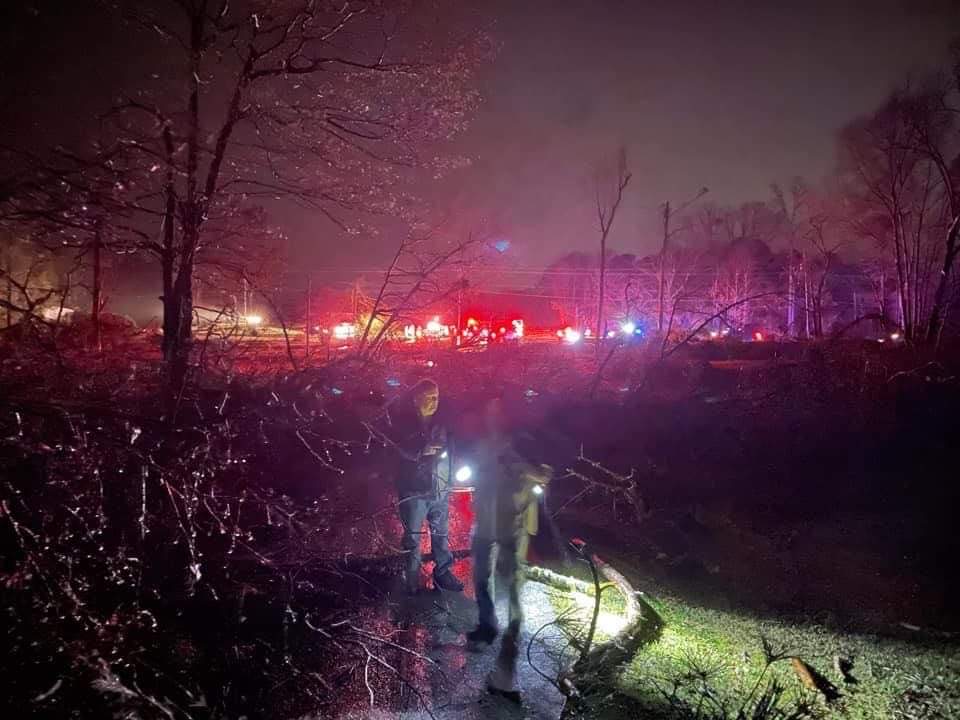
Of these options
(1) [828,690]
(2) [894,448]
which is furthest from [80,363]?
(2) [894,448]

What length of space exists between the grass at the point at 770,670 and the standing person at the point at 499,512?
999mm

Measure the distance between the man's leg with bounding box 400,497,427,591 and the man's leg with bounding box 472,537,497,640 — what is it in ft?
3.24

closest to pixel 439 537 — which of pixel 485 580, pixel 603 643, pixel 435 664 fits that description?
pixel 485 580

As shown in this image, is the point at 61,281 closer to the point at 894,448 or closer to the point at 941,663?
the point at 941,663

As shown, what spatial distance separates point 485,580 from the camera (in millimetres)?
4582

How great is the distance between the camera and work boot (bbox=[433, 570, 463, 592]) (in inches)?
217

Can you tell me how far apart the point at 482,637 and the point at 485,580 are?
0.44 meters

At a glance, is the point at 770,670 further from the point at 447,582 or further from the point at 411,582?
the point at 411,582

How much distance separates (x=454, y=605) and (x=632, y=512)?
15.2 feet

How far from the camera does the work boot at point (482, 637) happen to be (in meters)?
4.50

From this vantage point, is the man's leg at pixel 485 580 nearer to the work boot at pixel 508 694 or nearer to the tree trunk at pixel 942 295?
the work boot at pixel 508 694

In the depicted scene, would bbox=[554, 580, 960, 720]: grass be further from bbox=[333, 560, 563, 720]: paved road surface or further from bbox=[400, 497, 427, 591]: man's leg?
bbox=[400, 497, 427, 591]: man's leg

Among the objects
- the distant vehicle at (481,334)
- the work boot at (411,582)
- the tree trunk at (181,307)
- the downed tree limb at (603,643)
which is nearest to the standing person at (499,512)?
the downed tree limb at (603,643)

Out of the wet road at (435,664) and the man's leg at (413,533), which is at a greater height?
the man's leg at (413,533)
